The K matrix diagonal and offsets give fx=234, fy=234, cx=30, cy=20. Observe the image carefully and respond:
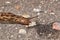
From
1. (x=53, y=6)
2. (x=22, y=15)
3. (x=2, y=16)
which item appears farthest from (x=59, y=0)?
(x=2, y=16)

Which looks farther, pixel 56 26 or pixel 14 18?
pixel 14 18

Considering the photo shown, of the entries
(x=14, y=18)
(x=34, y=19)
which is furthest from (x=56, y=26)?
(x=14, y=18)

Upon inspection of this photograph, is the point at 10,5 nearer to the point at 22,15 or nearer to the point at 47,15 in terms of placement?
the point at 22,15

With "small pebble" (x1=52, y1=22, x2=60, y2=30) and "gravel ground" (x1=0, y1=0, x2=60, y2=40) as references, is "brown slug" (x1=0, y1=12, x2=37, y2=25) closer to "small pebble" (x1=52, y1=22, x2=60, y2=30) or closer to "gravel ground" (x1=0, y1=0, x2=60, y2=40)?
"gravel ground" (x1=0, y1=0, x2=60, y2=40)

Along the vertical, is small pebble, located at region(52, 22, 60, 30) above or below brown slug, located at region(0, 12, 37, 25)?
below

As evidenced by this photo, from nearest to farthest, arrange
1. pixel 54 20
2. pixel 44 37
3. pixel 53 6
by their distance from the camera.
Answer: pixel 44 37 < pixel 54 20 < pixel 53 6

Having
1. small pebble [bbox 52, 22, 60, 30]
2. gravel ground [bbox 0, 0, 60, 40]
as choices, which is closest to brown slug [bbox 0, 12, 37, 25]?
gravel ground [bbox 0, 0, 60, 40]

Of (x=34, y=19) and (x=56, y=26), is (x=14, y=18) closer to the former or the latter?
(x=34, y=19)

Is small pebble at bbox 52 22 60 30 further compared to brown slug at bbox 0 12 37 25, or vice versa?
brown slug at bbox 0 12 37 25
